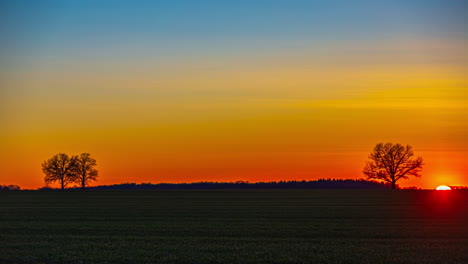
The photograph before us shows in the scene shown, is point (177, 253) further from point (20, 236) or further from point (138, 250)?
point (20, 236)

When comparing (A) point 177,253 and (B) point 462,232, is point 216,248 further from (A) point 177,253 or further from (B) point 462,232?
(B) point 462,232

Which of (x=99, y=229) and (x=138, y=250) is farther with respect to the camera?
(x=99, y=229)

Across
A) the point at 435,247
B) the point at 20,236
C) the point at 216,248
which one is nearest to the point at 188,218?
the point at 20,236

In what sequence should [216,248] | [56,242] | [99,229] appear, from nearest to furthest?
[216,248], [56,242], [99,229]

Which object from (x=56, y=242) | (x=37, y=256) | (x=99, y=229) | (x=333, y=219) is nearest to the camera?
(x=37, y=256)

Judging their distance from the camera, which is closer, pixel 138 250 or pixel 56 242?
pixel 138 250

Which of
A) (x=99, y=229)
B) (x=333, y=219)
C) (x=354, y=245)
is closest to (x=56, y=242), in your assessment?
(x=99, y=229)

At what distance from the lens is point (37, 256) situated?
90.9 ft

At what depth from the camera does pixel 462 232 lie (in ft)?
126

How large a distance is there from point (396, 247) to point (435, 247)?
74.4 inches

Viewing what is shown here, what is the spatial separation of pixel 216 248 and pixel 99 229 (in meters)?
13.4

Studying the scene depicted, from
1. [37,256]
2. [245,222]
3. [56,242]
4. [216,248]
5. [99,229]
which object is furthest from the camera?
[245,222]

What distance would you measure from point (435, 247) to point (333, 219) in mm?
18760

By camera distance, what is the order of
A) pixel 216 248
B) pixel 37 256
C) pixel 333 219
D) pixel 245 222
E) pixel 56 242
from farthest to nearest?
pixel 333 219 → pixel 245 222 → pixel 56 242 → pixel 216 248 → pixel 37 256
